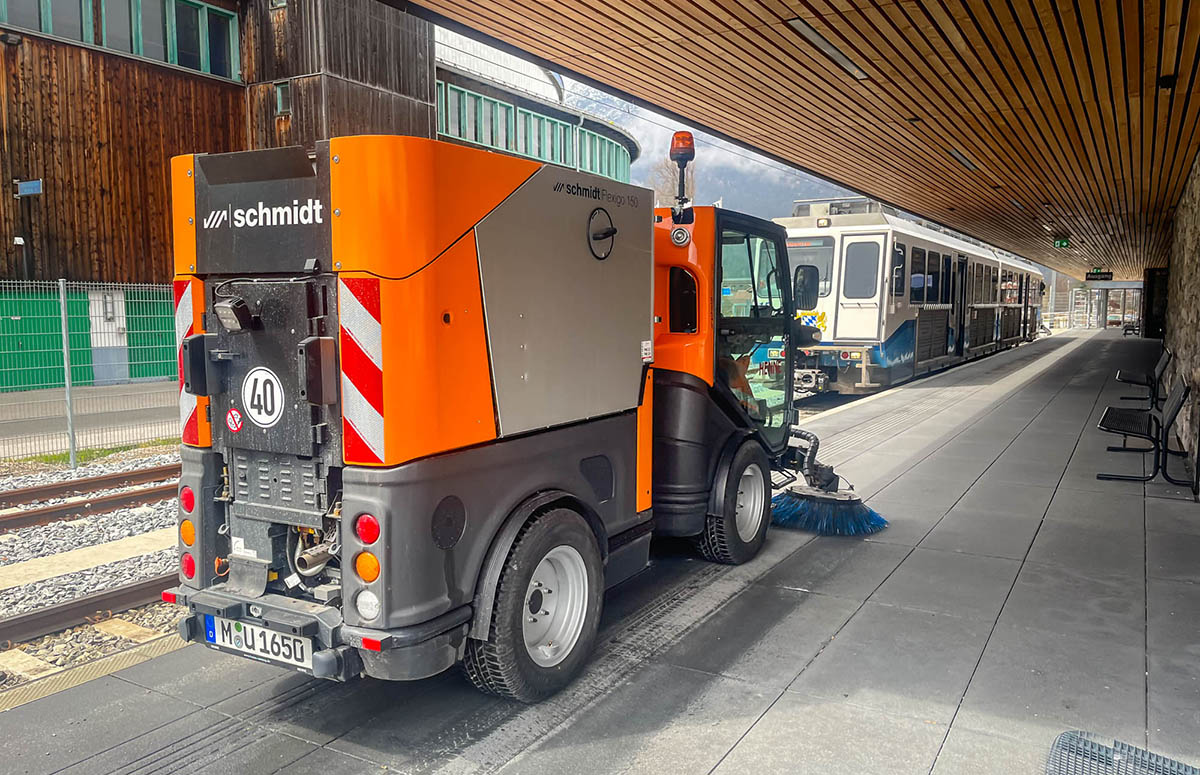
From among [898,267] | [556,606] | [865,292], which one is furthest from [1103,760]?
[898,267]

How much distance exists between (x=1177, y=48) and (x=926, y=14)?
2.27 m

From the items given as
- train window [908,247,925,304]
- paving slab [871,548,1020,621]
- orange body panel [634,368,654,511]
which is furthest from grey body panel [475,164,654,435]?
train window [908,247,925,304]

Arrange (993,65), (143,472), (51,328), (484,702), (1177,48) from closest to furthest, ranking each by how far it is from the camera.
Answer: (484,702) → (1177,48) → (993,65) → (143,472) → (51,328)

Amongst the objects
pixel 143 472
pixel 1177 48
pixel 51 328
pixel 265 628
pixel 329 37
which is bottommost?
pixel 143 472

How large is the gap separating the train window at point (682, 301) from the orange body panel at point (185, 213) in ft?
8.96

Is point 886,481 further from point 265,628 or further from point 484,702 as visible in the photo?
point 265,628

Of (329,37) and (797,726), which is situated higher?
(329,37)

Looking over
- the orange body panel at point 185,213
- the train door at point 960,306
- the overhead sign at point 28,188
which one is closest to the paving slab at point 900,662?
the orange body panel at point 185,213

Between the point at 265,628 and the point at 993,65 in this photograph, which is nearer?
the point at 265,628

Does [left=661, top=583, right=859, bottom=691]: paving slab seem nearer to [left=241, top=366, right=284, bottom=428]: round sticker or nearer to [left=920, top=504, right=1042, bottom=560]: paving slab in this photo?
[left=920, top=504, right=1042, bottom=560]: paving slab

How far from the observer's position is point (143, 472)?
30.5 ft

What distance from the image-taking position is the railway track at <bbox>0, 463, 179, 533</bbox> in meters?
7.36

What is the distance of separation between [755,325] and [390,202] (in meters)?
3.30

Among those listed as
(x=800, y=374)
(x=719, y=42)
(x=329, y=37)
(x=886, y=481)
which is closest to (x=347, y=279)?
(x=719, y=42)
